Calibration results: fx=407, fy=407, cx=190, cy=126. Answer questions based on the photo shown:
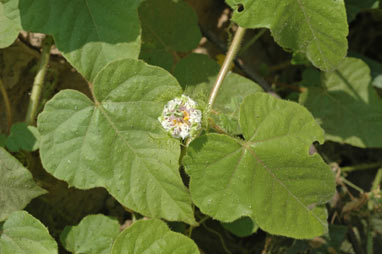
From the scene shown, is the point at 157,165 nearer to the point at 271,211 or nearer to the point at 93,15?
the point at 271,211

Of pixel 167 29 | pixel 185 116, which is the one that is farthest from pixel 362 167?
pixel 185 116

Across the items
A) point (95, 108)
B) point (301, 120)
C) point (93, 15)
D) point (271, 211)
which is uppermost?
point (93, 15)

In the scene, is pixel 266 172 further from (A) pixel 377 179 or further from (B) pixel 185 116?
(A) pixel 377 179

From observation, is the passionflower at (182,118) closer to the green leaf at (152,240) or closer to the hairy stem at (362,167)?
the green leaf at (152,240)

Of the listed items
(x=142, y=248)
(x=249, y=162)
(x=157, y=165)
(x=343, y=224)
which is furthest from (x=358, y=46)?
(x=142, y=248)

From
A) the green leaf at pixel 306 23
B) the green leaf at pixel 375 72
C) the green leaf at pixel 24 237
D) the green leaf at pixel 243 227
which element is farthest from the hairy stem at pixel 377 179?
the green leaf at pixel 24 237

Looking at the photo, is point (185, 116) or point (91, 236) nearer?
point (185, 116)
